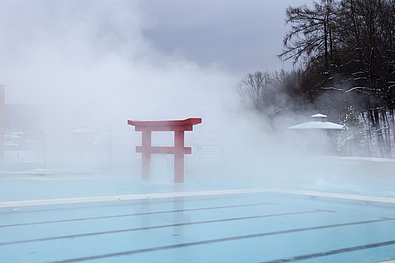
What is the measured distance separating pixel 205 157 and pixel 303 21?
9695 mm

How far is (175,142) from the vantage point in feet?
31.6

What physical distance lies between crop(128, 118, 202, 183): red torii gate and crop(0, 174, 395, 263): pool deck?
1.67 meters

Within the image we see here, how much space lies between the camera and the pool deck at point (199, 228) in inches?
158

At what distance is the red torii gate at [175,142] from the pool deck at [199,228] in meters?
1.67

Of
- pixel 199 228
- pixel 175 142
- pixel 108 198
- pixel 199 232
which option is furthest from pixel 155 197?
pixel 199 232

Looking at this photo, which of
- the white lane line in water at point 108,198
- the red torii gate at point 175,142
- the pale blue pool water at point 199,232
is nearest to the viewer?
the pale blue pool water at point 199,232

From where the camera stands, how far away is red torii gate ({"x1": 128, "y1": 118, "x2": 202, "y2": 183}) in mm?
9461

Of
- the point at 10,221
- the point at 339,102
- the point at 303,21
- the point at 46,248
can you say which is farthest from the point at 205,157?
the point at 46,248

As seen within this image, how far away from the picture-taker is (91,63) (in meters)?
→ 10.4

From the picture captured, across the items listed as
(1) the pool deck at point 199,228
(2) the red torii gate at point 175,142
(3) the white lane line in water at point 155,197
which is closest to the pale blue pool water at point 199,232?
(1) the pool deck at point 199,228

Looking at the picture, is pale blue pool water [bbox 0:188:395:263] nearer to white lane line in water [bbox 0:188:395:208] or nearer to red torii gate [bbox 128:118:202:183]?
white lane line in water [bbox 0:188:395:208]

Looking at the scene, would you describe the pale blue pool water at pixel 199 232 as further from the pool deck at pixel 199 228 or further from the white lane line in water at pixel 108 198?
the white lane line in water at pixel 108 198

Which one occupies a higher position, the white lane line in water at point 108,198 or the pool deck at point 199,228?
the white lane line in water at point 108,198

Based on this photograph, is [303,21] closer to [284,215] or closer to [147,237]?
[284,215]
